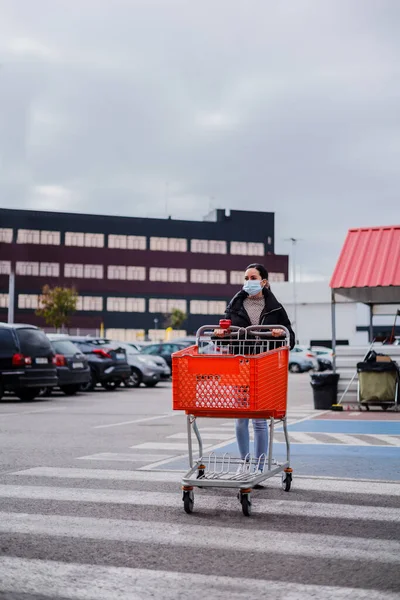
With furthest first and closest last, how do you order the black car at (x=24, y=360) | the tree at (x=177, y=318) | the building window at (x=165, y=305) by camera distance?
the building window at (x=165, y=305) → the tree at (x=177, y=318) → the black car at (x=24, y=360)

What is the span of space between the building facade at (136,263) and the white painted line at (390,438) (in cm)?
8837

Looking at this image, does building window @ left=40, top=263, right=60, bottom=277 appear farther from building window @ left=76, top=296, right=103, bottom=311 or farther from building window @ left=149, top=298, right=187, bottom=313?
building window @ left=149, top=298, right=187, bottom=313

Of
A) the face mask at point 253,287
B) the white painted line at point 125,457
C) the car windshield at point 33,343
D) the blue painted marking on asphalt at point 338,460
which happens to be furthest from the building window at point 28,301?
the face mask at point 253,287

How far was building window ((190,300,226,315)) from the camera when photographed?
107250mm

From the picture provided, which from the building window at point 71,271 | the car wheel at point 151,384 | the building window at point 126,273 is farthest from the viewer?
the building window at point 126,273

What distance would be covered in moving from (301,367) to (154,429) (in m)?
39.4

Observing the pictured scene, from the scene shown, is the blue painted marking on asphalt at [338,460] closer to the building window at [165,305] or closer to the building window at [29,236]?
the building window at [29,236]

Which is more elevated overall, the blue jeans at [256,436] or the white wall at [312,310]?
the white wall at [312,310]

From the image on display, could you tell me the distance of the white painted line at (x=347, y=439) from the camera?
11.9m

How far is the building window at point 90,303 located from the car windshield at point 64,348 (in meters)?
77.9

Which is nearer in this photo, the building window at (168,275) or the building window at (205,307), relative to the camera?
the building window at (168,275)

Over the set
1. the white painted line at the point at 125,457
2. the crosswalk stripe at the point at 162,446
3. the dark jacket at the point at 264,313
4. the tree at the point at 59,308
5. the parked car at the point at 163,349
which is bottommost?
the crosswalk stripe at the point at 162,446

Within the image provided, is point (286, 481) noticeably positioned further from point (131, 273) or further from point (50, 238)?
point (131, 273)

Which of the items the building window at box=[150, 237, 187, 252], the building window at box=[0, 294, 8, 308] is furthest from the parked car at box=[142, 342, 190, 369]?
the building window at box=[150, 237, 187, 252]
